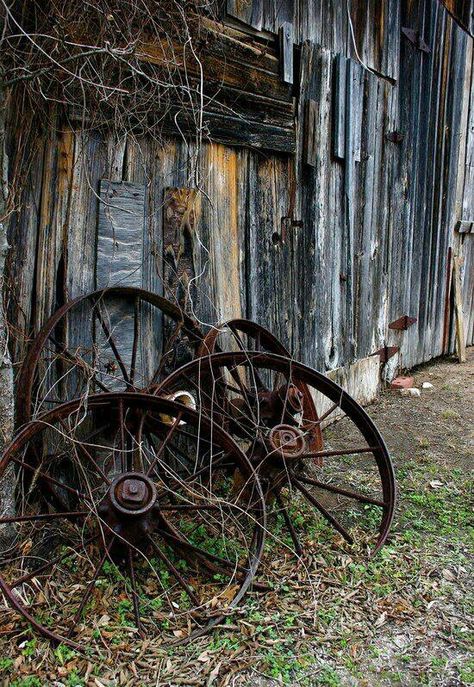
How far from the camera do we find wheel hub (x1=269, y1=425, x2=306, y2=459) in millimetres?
2871

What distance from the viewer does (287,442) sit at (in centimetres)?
290

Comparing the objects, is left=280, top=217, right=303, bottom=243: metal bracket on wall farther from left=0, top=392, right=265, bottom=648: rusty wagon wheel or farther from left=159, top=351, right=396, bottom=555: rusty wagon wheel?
left=0, top=392, right=265, bottom=648: rusty wagon wheel

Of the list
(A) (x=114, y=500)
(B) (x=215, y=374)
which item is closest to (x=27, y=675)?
(A) (x=114, y=500)

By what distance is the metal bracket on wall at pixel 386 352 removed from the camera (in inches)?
223

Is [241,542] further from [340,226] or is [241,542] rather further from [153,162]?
[340,226]

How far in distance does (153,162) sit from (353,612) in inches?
95.7

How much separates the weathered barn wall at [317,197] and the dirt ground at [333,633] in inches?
54.6

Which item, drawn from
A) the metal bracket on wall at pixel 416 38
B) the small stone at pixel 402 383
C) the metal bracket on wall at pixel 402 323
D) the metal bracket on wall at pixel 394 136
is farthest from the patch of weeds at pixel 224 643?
the metal bracket on wall at pixel 416 38

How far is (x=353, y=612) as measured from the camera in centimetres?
254

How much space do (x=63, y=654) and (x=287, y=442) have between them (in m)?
1.30

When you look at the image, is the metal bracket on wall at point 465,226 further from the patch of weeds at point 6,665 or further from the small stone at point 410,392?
the patch of weeds at point 6,665

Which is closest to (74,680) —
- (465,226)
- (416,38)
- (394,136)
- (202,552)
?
(202,552)

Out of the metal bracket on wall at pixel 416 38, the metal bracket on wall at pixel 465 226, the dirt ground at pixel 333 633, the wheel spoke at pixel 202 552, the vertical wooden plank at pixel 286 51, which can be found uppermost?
the metal bracket on wall at pixel 416 38

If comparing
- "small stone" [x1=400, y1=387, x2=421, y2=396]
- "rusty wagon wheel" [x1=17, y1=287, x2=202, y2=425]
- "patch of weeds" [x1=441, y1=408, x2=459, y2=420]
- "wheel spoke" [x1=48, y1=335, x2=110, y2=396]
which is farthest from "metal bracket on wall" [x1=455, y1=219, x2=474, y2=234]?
"wheel spoke" [x1=48, y1=335, x2=110, y2=396]
